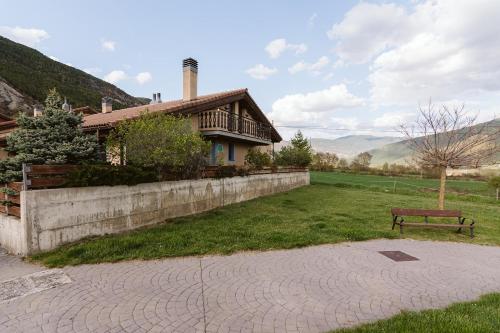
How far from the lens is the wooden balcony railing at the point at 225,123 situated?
599 inches

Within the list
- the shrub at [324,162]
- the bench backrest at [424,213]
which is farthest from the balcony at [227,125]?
the shrub at [324,162]

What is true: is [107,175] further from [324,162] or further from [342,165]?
[342,165]

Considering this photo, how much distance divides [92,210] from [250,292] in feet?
15.6

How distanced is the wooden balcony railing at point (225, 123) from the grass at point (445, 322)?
12.6 meters

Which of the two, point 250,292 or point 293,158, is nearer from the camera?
point 250,292

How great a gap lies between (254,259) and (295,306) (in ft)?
6.73

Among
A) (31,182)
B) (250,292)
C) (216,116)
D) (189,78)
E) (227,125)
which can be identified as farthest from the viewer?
(189,78)

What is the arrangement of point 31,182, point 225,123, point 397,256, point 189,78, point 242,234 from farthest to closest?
point 189,78
point 225,123
point 242,234
point 397,256
point 31,182

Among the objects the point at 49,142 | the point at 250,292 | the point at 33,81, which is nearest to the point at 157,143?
the point at 49,142

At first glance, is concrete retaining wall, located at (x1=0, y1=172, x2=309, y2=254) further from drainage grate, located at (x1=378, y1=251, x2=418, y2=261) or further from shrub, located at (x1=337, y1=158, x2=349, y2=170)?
shrub, located at (x1=337, y1=158, x2=349, y2=170)

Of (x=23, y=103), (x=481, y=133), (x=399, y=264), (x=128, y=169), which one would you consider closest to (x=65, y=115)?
(x=128, y=169)

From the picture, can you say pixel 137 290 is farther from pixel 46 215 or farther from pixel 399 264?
pixel 399 264

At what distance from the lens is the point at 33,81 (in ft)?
131

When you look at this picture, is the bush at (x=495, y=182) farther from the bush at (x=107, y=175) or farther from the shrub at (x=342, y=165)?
the bush at (x=107, y=175)
